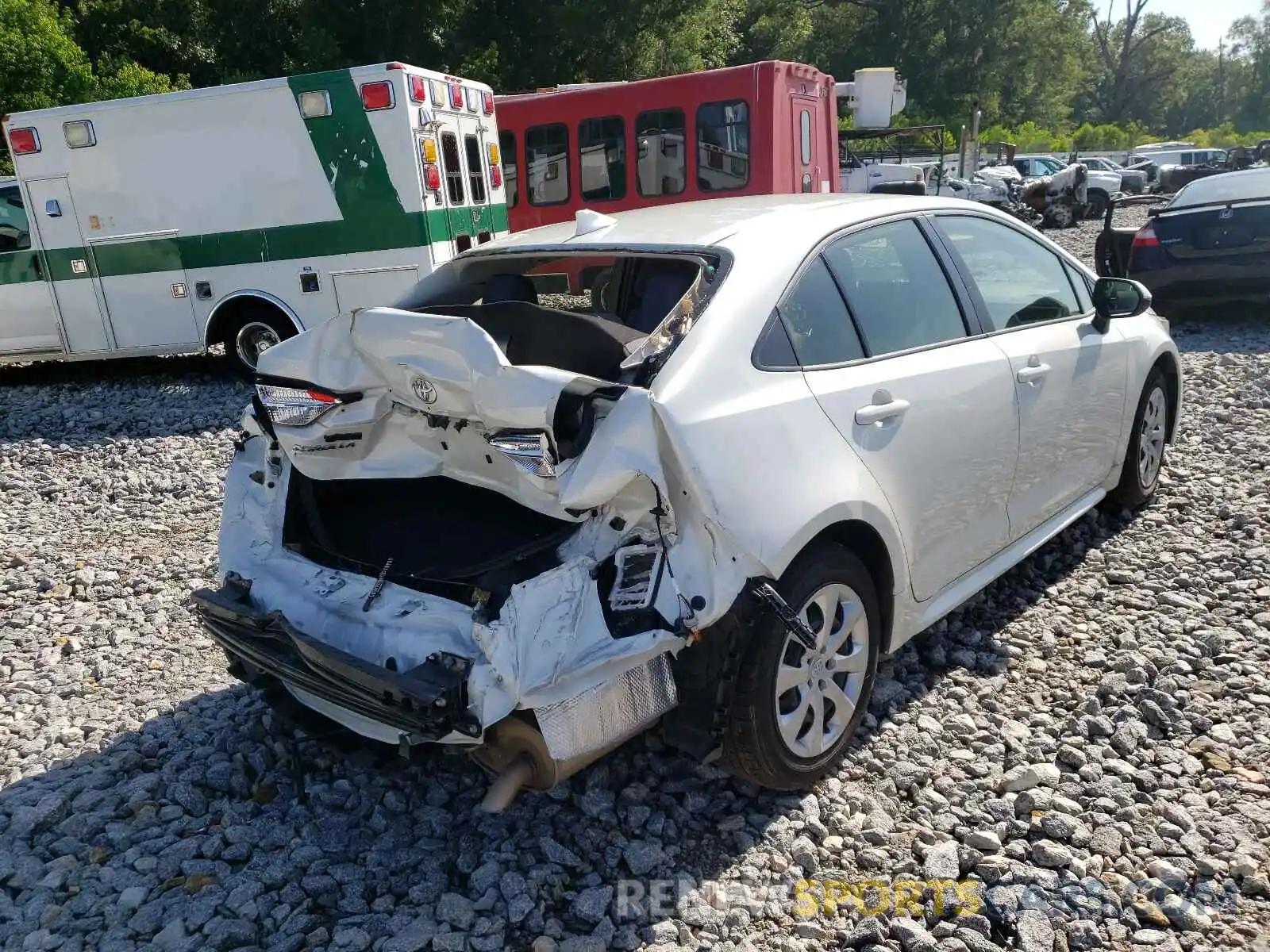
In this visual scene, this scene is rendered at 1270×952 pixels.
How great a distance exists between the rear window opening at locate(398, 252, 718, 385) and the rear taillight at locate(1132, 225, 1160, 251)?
8.16 m

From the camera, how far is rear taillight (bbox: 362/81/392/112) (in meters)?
9.07

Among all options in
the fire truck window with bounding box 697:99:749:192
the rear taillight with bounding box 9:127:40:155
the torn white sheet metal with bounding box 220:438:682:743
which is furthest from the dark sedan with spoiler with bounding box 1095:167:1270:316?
the rear taillight with bounding box 9:127:40:155

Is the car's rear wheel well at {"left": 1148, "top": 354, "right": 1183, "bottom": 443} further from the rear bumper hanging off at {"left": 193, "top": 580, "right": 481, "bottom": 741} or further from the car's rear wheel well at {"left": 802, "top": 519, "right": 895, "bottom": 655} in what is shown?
the rear bumper hanging off at {"left": 193, "top": 580, "right": 481, "bottom": 741}

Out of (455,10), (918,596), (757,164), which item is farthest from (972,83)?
(918,596)

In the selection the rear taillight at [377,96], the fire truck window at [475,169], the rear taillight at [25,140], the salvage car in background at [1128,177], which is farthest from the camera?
the salvage car in background at [1128,177]

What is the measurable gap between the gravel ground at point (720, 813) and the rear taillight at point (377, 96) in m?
5.92

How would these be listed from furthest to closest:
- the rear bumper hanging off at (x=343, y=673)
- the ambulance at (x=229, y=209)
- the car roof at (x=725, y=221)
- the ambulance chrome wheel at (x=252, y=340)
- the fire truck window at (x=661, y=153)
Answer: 1. the fire truck window at (x=661, y=153)
2. the ambulance chrome wheel at (x=252, y=340)
3. the ambulance at (x=229, y=209)
4. the car roof at (x=725, y=221)
5. the rear bumper hanging off at (x=343, y=673)

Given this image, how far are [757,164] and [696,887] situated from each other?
1102 centimetres

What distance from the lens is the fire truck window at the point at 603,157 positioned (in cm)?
1350

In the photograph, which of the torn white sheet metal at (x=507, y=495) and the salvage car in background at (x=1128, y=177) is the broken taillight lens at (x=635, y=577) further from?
the salvage car in background at (x=1128, y=177)

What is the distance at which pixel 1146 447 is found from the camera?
17.0 ft

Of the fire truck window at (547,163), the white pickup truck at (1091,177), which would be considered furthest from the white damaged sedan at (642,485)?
the white pickup truck at (1091,177)

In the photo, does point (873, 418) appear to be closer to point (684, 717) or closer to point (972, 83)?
point (684, 717)

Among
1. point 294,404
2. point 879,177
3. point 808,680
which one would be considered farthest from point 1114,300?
point 879,177
